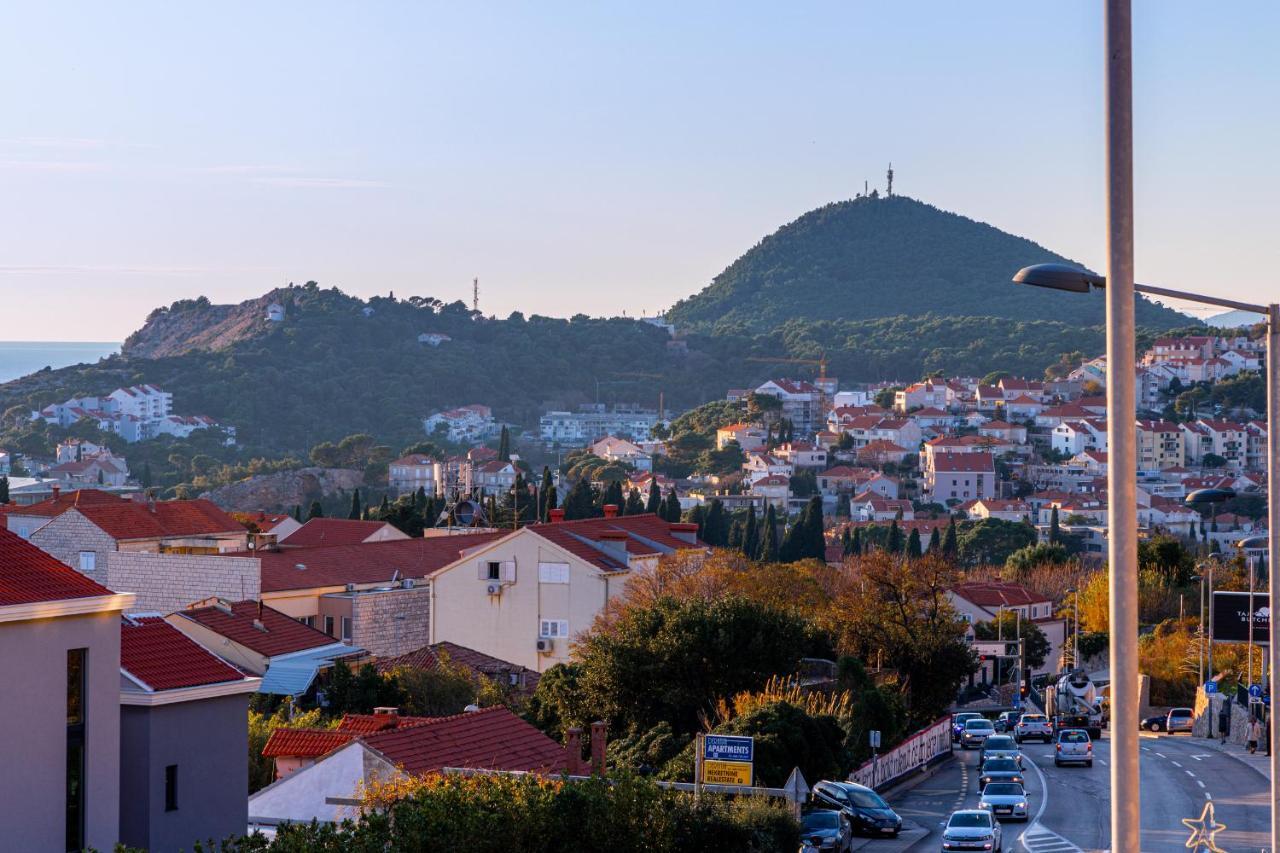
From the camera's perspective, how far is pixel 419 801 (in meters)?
17.4

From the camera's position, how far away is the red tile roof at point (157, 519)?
211 ft

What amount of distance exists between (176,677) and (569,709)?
654 inches

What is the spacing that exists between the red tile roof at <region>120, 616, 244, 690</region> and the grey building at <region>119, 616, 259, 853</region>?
13mm

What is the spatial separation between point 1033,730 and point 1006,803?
1824cm

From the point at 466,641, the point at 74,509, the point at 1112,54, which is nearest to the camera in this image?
the point at 1112,54

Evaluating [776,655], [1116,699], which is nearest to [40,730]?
[1116,699]

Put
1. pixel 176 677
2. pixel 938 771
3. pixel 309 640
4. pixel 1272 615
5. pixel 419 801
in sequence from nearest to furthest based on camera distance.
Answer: pixel 1272 615 < pixel 419 801 < pixel 176 677 < pixel 938 771 < pixel 309 640

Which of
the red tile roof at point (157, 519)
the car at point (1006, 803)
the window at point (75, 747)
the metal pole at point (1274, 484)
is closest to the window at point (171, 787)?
the window at point (75, 747)

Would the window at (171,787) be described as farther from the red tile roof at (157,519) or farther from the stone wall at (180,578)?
the red tile roof at (157,519)

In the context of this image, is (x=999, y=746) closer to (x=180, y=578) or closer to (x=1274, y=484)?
(x=180, y=578)

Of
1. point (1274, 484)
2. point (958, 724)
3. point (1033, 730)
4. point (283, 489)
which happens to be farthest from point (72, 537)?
point (283, 489)

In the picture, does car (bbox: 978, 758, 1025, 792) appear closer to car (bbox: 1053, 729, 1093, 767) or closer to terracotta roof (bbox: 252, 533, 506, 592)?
car (bbox: 1053, 729, 1093, 767)

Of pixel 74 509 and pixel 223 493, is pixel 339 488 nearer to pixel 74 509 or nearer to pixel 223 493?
pixel 223 493

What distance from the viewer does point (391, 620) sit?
54281 mm
